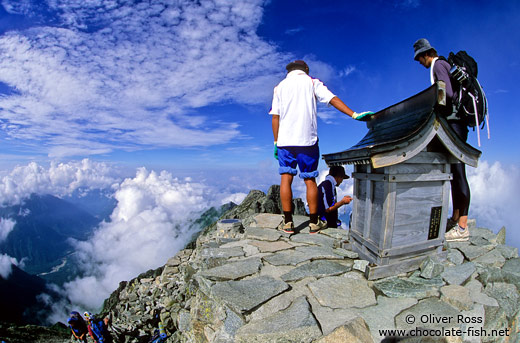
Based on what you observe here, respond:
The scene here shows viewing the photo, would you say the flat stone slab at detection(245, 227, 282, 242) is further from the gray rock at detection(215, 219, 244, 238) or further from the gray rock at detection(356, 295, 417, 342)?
the gray rock at detection(356, 295, 417, 342)

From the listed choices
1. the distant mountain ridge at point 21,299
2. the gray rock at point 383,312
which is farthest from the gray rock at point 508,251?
the distant mountain ridge at point 21,299

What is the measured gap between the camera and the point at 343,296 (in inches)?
133

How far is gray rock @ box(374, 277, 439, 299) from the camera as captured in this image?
3375 mm

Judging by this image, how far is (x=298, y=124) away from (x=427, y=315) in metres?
3.72

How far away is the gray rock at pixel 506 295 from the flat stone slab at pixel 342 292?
5.10 ft

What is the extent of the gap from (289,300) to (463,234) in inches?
173

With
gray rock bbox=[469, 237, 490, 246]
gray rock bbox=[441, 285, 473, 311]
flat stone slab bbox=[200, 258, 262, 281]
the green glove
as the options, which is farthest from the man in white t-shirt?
gray rock bbox=[469, 237, 490, 246]

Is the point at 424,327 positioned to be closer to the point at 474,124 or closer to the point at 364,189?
the point at 364,189

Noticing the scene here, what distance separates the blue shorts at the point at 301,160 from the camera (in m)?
5.43

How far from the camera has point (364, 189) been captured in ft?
14.9

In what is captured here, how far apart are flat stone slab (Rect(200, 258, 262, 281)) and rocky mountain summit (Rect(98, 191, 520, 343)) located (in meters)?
0.02

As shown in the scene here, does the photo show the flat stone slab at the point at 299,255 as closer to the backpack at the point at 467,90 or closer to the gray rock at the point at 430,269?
the gray rock at the point at 430,269

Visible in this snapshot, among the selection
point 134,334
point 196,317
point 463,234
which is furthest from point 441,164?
point 134,334

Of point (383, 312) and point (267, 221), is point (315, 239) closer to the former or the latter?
point (267, 221)
